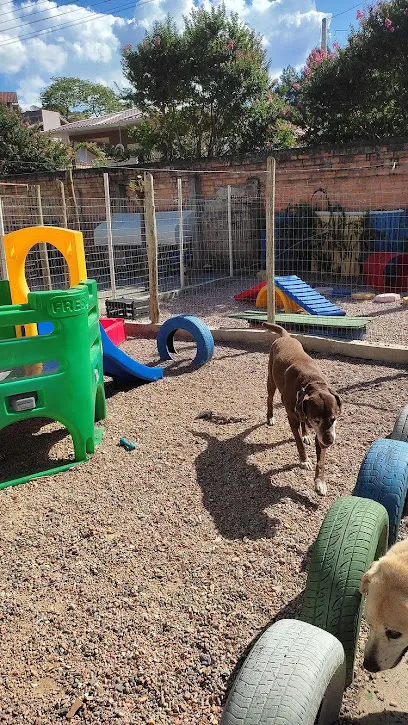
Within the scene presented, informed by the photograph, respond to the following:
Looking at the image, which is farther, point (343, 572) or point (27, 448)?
point (27, 448)

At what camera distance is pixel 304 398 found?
11.4 feet

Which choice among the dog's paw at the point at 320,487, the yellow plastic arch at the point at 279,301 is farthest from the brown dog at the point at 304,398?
the yellow plastic arch at the point at 279,301

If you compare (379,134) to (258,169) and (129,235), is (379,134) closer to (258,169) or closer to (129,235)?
(258,169)

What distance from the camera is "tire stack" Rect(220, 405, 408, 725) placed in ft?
5.22

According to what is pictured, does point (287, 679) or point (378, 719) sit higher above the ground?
point (287, 679)

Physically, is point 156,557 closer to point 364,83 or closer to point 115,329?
point 115,329

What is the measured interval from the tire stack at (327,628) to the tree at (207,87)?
59.5ft

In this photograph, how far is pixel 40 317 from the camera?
3.73 m

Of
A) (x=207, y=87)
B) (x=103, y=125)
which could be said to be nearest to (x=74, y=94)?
(x=103, y=125)

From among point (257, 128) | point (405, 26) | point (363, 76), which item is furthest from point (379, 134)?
point (257, 128)

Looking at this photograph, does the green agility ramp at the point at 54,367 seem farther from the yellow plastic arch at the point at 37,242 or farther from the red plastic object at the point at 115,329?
the red plastic object at the point at 115,329

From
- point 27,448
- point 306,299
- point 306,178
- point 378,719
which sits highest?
point 306,178

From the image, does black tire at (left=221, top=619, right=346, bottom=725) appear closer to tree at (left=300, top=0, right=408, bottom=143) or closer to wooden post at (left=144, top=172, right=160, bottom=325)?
wooden post at (left=144, top=172, right=160, bottom=325)

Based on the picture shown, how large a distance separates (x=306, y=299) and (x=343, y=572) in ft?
20.5
